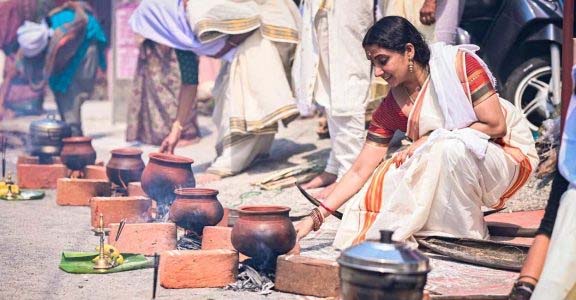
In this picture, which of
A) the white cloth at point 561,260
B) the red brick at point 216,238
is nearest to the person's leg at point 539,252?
the white cloth at point 561,260

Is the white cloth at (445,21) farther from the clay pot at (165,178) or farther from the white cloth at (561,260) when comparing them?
the white cloth at (561,260)

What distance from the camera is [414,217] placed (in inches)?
206

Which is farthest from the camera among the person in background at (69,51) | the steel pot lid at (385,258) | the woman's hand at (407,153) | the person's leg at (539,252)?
the person in background at (69,51)

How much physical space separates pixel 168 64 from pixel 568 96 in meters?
6.36

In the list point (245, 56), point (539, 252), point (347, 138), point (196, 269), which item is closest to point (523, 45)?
point (347, 138)

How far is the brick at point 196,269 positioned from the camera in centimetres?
484

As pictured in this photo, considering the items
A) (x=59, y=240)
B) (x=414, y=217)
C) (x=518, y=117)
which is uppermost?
(x=518, y=117)

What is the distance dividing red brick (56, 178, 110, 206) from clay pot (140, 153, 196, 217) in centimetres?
94

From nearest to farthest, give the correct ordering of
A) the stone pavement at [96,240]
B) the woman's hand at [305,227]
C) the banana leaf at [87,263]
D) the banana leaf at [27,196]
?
1. the stone pavement at [96,240]
2. the banana leaf at [87,263]
3. the woman's hand at [305,227]
4. the banana leaf at [27,196]

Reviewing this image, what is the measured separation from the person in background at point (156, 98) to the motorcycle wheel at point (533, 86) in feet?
12.1

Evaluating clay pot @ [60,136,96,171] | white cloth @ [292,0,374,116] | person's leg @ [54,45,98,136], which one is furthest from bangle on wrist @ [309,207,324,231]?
person's leg @ [54,45,98,136]

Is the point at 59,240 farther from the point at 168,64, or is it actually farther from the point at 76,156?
the point at 168,64

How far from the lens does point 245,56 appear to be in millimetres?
8461

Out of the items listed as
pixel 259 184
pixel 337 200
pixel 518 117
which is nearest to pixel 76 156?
pixel 259 184
